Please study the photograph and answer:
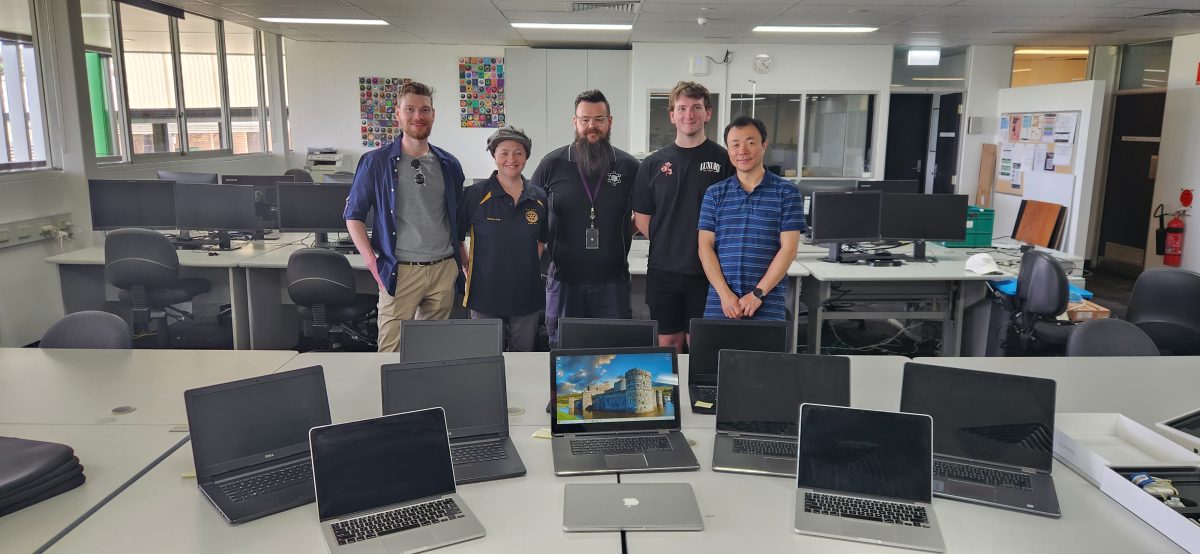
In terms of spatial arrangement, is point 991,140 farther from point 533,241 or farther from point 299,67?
point 299,67

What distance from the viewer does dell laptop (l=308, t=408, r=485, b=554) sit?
1661 millimetres

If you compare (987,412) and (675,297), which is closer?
(987,412)

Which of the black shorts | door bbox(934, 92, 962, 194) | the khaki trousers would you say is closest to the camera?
the black shorts

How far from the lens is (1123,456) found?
211 centimetres

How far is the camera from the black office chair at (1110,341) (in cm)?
310

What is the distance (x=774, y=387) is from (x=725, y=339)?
0.43 metres

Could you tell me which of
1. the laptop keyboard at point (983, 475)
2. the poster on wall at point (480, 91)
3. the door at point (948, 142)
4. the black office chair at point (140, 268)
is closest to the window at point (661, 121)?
the poster on wall at point (480, 91)

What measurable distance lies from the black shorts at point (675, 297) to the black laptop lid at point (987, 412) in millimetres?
1393

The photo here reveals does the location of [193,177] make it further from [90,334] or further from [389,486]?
[389,486]

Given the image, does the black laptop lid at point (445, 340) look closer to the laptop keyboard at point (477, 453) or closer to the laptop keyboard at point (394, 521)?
the laptop keyboard at point (477, 453)

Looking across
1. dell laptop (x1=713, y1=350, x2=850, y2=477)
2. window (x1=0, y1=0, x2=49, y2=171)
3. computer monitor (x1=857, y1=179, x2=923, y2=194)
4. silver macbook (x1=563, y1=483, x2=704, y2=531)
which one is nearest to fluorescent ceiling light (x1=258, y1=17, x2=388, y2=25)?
window (x1=0, y1=0, x2=49, y2=171)

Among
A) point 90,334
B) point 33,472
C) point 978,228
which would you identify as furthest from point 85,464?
point 978,228

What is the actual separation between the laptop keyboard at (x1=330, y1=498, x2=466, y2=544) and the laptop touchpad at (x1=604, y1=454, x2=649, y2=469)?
43cm

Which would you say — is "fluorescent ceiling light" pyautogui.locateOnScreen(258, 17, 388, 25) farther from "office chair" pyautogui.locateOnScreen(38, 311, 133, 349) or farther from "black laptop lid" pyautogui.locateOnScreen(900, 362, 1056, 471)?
"black laptop lid" pyautogui.locateOnScreen(900, 362, 1056, 471)
